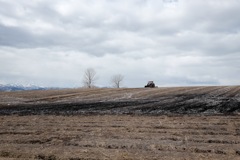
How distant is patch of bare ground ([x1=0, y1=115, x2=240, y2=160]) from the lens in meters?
10.2

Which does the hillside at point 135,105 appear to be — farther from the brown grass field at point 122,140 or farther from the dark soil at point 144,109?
the brown grass field at point 122,140

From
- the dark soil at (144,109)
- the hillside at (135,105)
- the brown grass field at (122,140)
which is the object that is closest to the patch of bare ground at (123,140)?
the brown grass field at (122,140)

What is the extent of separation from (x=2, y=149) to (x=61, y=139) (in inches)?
98.0

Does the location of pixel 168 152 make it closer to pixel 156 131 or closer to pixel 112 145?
pixel 112 145

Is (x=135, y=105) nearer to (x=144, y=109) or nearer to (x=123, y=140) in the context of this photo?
(x=144, y=109)

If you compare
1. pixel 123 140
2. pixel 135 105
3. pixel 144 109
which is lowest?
pixel 123 140

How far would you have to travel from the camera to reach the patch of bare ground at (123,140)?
10227 mm

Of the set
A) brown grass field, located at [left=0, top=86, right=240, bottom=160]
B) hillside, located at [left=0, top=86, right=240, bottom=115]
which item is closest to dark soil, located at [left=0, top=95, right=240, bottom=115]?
hillside, located at [left=0, top=86, right=240, bottom=115]

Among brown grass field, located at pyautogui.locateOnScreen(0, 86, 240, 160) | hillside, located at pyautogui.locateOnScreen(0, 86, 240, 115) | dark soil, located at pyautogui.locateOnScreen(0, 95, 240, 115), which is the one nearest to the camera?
brown grass field, located at pyautogui.locateOnScreen(0, 86, 240, 160)

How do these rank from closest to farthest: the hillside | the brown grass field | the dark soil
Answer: the brown grass field → the dark soil → the hillside

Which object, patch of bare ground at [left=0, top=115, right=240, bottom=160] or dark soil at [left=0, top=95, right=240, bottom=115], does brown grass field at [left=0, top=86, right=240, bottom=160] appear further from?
dark soil at [left=0, top=95, right=240, bottom=115]

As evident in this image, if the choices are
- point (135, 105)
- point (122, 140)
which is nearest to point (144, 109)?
point (135, 105)

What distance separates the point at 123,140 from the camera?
1248 cm

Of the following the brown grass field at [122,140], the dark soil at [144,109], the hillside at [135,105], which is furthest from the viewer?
the hillside at [135,105]
